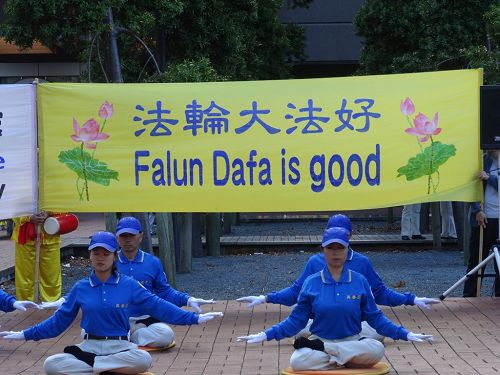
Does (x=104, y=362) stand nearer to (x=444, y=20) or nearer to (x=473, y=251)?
(x=473, y=251)

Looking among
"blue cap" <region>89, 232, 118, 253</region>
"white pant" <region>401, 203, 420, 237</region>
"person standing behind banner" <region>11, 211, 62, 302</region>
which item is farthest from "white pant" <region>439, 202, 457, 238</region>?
"blue cap" <region>89, 232, 118, 253</region>

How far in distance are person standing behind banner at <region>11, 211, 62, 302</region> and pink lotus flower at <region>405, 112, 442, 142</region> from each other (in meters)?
4.23

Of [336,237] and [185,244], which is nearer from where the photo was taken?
[336,237]

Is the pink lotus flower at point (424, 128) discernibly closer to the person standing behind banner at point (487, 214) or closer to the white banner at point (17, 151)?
the person standing behind banner at point (487, 214)

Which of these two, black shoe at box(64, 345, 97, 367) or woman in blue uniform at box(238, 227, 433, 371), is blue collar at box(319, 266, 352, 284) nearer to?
woman in blue uniform at box(238, 227, 433, 371)

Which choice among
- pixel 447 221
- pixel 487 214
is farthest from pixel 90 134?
Result: pixel 447 221

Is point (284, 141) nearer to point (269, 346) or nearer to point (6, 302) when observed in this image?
point (269, 346)

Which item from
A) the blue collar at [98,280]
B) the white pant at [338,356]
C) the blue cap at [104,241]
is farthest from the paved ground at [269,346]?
the blue cap at [104,241]

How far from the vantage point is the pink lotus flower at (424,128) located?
1241 cm

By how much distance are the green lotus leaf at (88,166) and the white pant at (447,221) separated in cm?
989

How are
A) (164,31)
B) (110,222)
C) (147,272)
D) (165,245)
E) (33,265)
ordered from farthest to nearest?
(164,31) < (110,222) < (165,245) < (33,265) < (147,272)

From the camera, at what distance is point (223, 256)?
2008 cm

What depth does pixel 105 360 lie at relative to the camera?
8.52 meters

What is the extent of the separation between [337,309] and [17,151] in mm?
5258
